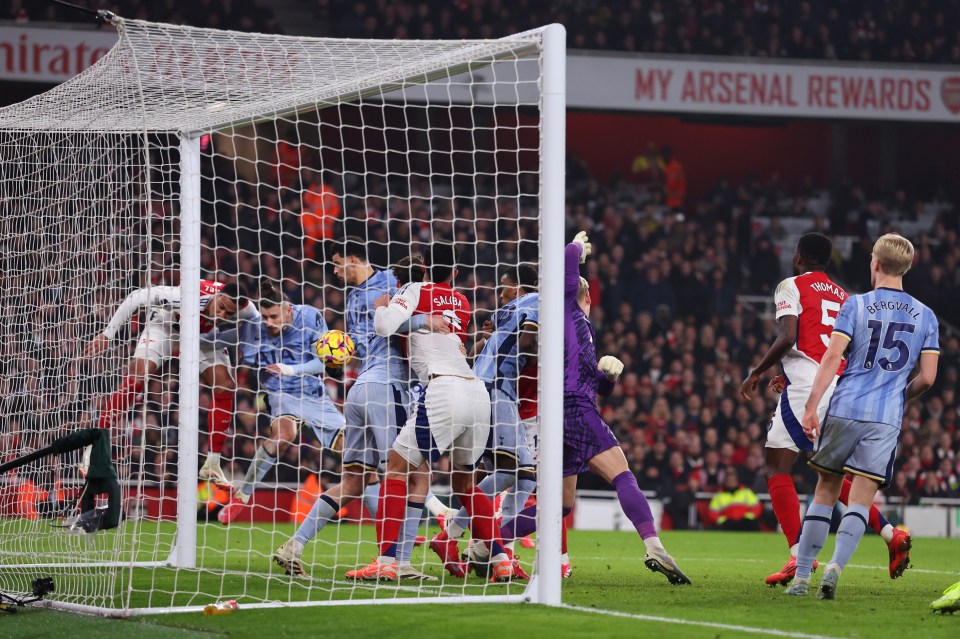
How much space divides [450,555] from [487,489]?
2.35 feet

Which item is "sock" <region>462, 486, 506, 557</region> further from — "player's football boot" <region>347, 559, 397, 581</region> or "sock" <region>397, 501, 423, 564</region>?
"player's football boot" <region>347, 559, 397, 581</region>

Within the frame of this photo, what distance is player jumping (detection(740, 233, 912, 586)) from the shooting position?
7.85m

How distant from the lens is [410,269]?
7.20 metres

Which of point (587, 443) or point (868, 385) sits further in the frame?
point (587, 443)

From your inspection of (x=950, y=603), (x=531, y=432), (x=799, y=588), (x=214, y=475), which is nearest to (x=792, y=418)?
(x=799, y=588)

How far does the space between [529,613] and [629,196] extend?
18.4m

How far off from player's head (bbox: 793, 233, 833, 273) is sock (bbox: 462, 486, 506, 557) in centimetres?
247

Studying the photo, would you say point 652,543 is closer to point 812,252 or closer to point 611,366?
point 611,366

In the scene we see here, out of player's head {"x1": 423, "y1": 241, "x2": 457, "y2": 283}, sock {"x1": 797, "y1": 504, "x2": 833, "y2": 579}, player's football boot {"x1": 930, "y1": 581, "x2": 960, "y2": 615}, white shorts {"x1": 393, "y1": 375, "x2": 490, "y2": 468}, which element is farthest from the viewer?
player's head {"x1": 423, "y1": 241, "x2": 457, "y2": 283}

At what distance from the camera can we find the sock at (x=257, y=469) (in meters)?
10.3

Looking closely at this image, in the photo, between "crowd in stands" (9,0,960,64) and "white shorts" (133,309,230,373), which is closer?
"white shorts" (133,309,230,373)

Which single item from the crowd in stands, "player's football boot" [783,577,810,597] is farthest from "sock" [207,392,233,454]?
the crowd in stands

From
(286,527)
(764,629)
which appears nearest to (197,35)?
(764,629)

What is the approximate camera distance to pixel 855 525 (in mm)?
6426
